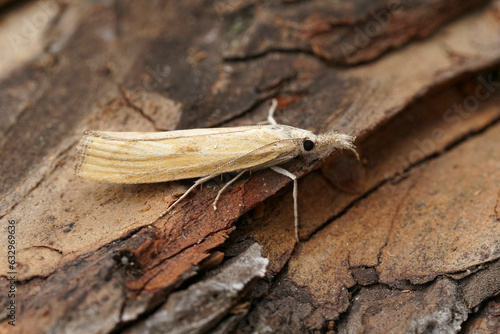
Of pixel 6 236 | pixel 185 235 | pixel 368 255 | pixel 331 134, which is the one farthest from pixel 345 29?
pixel 6 236

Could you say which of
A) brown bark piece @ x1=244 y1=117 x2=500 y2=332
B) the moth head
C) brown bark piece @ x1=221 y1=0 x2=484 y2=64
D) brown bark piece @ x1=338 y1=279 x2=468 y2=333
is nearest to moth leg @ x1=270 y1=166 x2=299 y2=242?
brown bark piece @ x1=244 y1=117 x2=500 y2=332

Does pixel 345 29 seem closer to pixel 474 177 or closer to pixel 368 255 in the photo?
pixel 474 177

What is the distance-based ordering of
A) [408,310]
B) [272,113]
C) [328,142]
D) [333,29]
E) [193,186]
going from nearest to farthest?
[408,310], [193,186], [328,142], [272,113], [333,29]

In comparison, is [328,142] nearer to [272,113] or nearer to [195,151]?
[272,113]

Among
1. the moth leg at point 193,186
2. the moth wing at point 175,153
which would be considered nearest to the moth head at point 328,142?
the moth wing at point 175,153

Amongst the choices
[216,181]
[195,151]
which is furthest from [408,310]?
[195,151]

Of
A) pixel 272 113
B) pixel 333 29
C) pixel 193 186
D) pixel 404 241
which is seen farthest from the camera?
pixel 333 29

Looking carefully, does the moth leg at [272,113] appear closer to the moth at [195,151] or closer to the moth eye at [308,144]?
the moth at [195,151]
